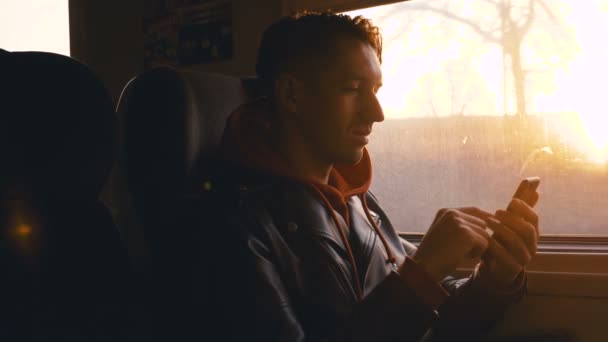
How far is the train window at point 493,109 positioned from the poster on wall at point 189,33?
1.53 ft

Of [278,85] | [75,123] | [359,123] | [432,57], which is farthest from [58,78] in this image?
[432,57]

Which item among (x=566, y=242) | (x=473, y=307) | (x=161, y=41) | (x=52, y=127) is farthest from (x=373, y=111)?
(x=161, y=41)

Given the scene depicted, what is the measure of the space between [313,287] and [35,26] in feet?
5.87

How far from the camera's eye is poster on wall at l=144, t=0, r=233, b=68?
1644mm

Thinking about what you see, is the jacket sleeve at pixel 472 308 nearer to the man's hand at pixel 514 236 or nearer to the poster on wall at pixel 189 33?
the man's hand at pixel 514 236

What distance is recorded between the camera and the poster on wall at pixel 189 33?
1.64 metres

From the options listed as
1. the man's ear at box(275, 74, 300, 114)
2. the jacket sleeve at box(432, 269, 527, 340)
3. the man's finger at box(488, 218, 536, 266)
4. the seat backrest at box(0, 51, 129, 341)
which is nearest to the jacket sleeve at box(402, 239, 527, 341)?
the jacket sleeve at box(432, 269, 527, 340)

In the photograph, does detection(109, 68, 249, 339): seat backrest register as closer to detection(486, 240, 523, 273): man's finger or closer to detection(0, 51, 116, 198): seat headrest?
detection(0, 51, 116, 198): seat headrest

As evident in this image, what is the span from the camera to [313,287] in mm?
830

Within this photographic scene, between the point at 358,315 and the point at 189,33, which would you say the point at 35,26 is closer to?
the point at 189,33

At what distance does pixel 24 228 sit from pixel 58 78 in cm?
24

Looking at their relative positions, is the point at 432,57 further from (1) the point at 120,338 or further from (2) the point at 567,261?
(1) the point at 120,338

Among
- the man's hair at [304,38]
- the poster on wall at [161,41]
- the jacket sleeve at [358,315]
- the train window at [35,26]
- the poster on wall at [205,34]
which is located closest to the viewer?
the jacket sleeve at [358,315]

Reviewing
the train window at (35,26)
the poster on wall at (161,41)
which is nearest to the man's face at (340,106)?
the poster on wall at (161,41)
